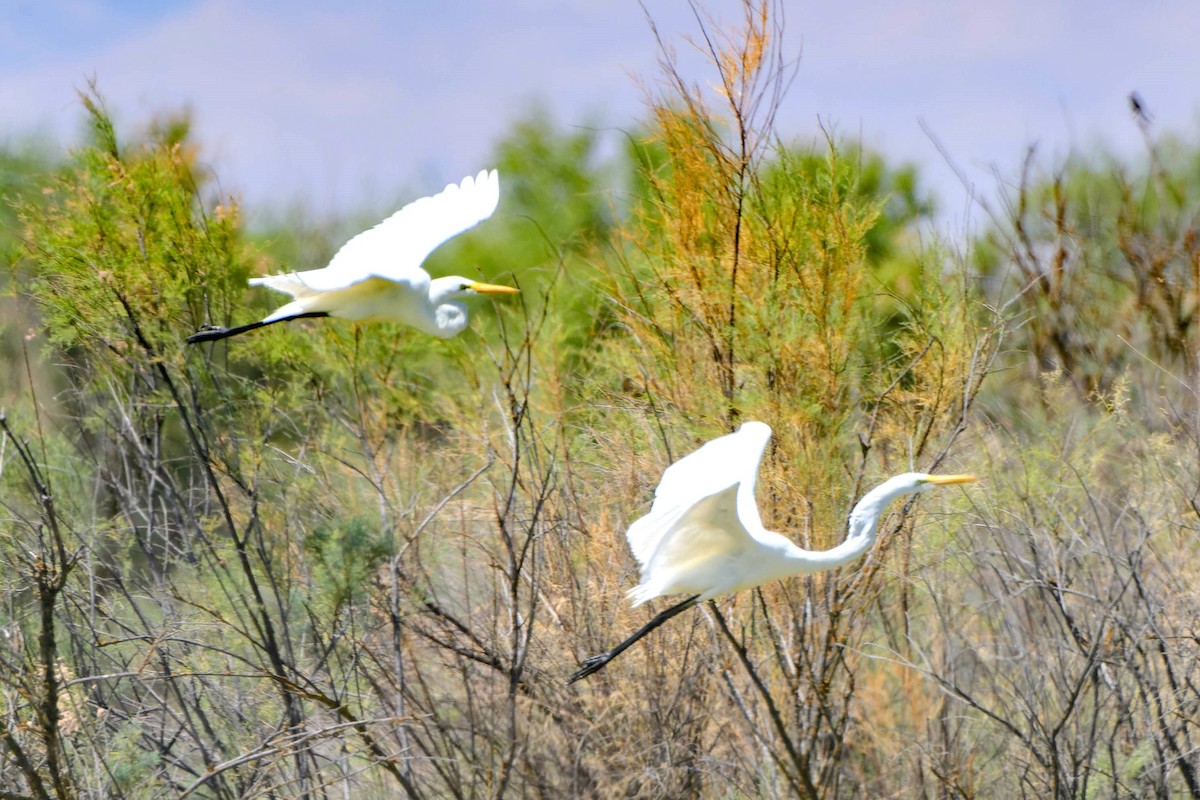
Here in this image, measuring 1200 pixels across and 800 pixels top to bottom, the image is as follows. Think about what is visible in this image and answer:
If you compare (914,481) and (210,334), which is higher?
(210,334)

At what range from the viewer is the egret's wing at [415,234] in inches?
189

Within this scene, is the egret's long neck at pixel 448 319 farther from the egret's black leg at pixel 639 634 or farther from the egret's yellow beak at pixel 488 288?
the egret's black leg at pixel 639 634

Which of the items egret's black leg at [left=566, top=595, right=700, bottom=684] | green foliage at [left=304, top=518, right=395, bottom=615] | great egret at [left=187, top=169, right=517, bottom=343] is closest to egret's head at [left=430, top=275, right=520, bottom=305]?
great egret at [left=187, top=169, right=517, bottom=343]

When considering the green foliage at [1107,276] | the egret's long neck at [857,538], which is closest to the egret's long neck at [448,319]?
the egret's long neck at [857,538]

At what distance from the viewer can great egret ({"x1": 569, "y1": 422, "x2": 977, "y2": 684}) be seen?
4.06 metres

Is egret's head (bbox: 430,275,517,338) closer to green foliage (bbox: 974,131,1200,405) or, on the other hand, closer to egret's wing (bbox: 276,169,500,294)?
egret's wing (bbox: 276,169,500,294)

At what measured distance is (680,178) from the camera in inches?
219

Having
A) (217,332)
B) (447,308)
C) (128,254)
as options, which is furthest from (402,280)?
(128,254)

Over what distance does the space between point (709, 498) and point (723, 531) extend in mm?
454

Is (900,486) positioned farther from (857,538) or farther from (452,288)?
(452,288)

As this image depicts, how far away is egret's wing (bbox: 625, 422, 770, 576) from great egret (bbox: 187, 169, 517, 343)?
106cm

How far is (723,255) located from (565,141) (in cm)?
1055

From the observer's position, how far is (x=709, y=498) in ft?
12.8

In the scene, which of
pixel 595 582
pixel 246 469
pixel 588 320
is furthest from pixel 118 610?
pixel 588 320
